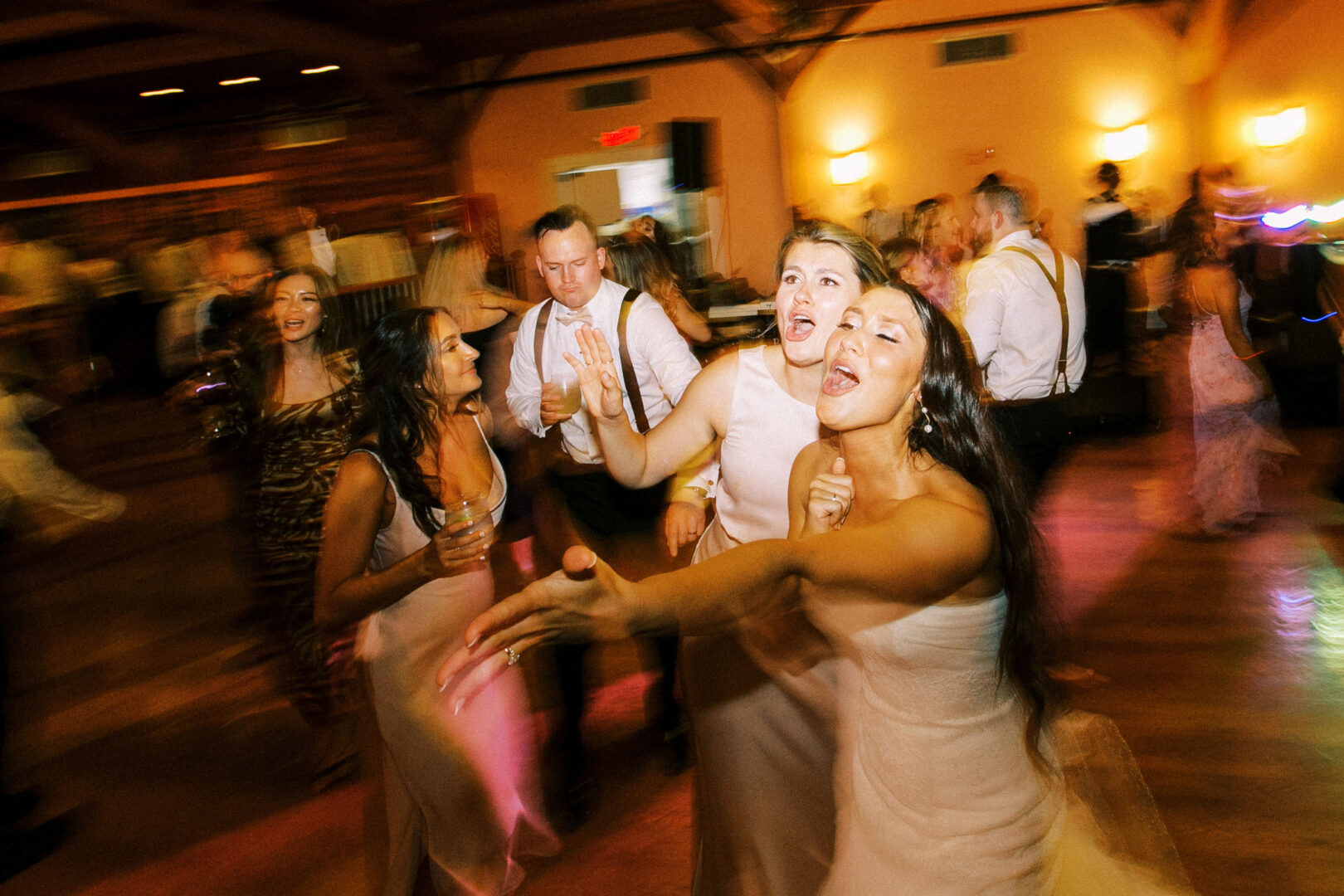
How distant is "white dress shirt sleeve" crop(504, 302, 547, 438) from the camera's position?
2.99 m

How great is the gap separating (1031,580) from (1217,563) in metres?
3.20

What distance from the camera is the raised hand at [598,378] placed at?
2.22 meters

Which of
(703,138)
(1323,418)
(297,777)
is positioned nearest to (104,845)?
(297,777)

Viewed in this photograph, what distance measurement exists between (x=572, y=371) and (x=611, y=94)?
9829mm

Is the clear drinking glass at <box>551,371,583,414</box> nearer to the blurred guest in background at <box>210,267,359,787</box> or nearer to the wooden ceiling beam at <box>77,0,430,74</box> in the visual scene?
the blurred guest in background at <box>210,267,359,787</box>

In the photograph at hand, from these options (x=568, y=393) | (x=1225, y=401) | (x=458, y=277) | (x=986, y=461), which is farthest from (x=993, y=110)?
(x=986, y=461)

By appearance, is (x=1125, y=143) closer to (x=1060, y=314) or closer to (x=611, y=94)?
(x=611, y=94)

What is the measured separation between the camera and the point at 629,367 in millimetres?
2822

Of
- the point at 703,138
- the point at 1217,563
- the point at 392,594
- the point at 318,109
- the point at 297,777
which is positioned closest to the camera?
the point at 392,594

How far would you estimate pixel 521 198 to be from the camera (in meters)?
12.3

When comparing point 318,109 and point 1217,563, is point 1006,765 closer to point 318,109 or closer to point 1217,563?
point 1217,563

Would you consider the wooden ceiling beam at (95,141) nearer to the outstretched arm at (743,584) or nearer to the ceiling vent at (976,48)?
the ceiling vent at (976,48)

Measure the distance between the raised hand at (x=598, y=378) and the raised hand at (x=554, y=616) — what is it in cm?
109

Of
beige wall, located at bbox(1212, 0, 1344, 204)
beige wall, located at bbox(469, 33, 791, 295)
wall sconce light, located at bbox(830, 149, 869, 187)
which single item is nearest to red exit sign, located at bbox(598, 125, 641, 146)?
beige wall, located at bbox(469, 33, 791, 295)
